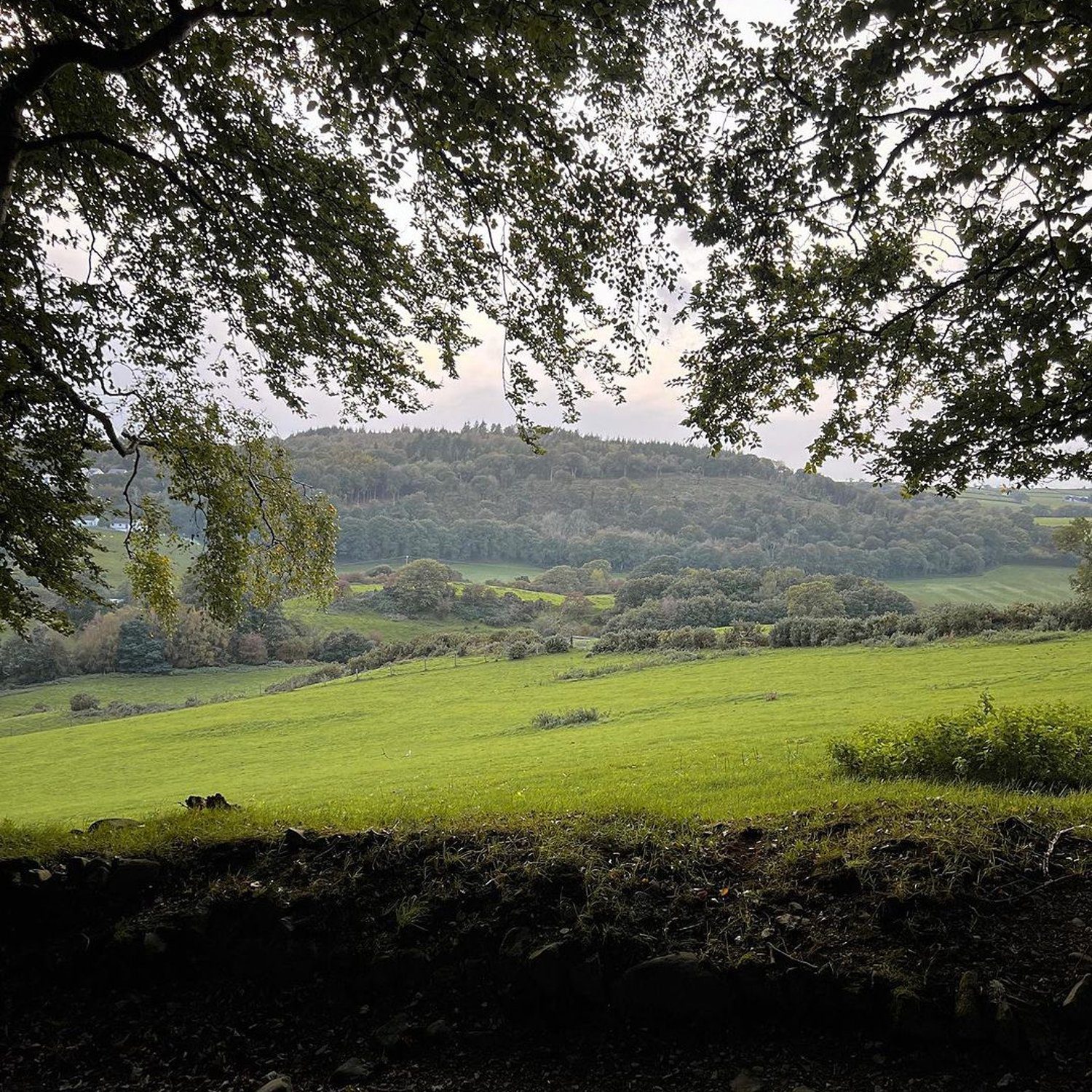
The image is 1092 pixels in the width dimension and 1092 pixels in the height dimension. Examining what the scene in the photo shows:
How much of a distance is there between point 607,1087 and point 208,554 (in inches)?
314

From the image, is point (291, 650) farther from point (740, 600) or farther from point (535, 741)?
point (535, 741)

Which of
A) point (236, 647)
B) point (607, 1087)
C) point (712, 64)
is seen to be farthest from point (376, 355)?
point (236, 647)

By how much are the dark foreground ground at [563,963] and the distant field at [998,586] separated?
91.4 meters

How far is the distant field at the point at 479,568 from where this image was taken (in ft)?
378

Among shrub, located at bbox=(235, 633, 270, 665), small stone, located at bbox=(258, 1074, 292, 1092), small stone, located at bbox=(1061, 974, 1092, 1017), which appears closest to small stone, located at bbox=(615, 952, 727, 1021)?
small stone, located at bbox=(1061, 974, 1092, 1017)

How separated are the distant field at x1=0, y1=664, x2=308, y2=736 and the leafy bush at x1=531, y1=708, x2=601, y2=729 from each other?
1400 inches

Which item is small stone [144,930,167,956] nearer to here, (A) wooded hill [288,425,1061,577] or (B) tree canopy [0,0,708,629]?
(B) tree canopy [0,0,708,629]

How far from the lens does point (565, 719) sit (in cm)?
2880

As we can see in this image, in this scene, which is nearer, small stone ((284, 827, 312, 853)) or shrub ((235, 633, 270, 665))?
small stone ((284, 827, 312, 853))

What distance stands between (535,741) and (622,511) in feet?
404

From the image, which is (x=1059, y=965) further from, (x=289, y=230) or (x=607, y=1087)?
(x=289, y=230)

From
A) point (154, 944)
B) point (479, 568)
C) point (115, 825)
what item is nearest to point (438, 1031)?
point (154, 944)

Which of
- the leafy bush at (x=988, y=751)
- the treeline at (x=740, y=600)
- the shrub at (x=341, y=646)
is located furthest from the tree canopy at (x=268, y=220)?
the shrub at (x=341, y=646)

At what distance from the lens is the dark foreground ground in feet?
12.3
